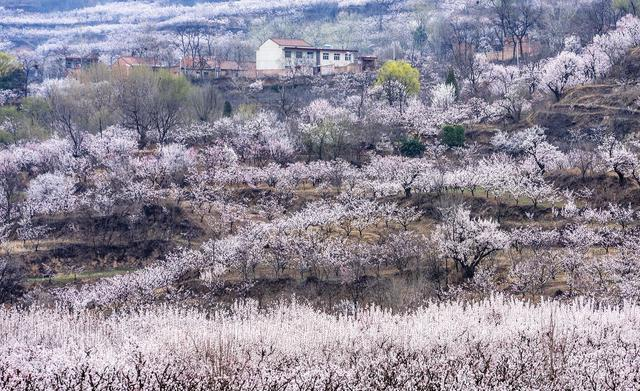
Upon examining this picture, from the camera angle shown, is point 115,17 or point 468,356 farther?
point 115,17

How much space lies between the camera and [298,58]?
3147 inches

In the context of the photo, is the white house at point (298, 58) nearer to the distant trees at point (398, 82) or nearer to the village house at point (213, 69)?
the village house at point (213, 69)

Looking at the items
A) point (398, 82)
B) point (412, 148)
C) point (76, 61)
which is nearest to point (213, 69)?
point (76, 61)

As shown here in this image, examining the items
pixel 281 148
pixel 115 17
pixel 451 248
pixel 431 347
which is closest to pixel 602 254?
pixel 451 248

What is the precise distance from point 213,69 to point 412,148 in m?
36.0

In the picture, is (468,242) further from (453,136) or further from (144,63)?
(144,63)

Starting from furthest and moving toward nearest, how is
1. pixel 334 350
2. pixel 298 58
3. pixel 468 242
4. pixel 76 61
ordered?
1. pixel 76 61
2. pixel 298 58
3. pixel 468 242
4. pixel 334 350

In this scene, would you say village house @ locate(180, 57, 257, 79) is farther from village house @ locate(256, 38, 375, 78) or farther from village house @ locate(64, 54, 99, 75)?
village house @ locate(64, 54, 99, 75)

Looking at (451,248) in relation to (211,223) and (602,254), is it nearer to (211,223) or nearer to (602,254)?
(602,254)

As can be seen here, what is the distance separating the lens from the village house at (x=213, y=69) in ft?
251

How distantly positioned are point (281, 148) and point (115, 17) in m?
120

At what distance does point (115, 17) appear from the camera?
159 meters

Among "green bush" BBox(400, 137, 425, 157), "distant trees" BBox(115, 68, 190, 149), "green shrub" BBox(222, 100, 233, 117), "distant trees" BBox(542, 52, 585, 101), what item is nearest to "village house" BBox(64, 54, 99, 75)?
"distant trees" BBox(115, 68, 190, 149)

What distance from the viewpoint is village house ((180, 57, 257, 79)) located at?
76.6 metres
